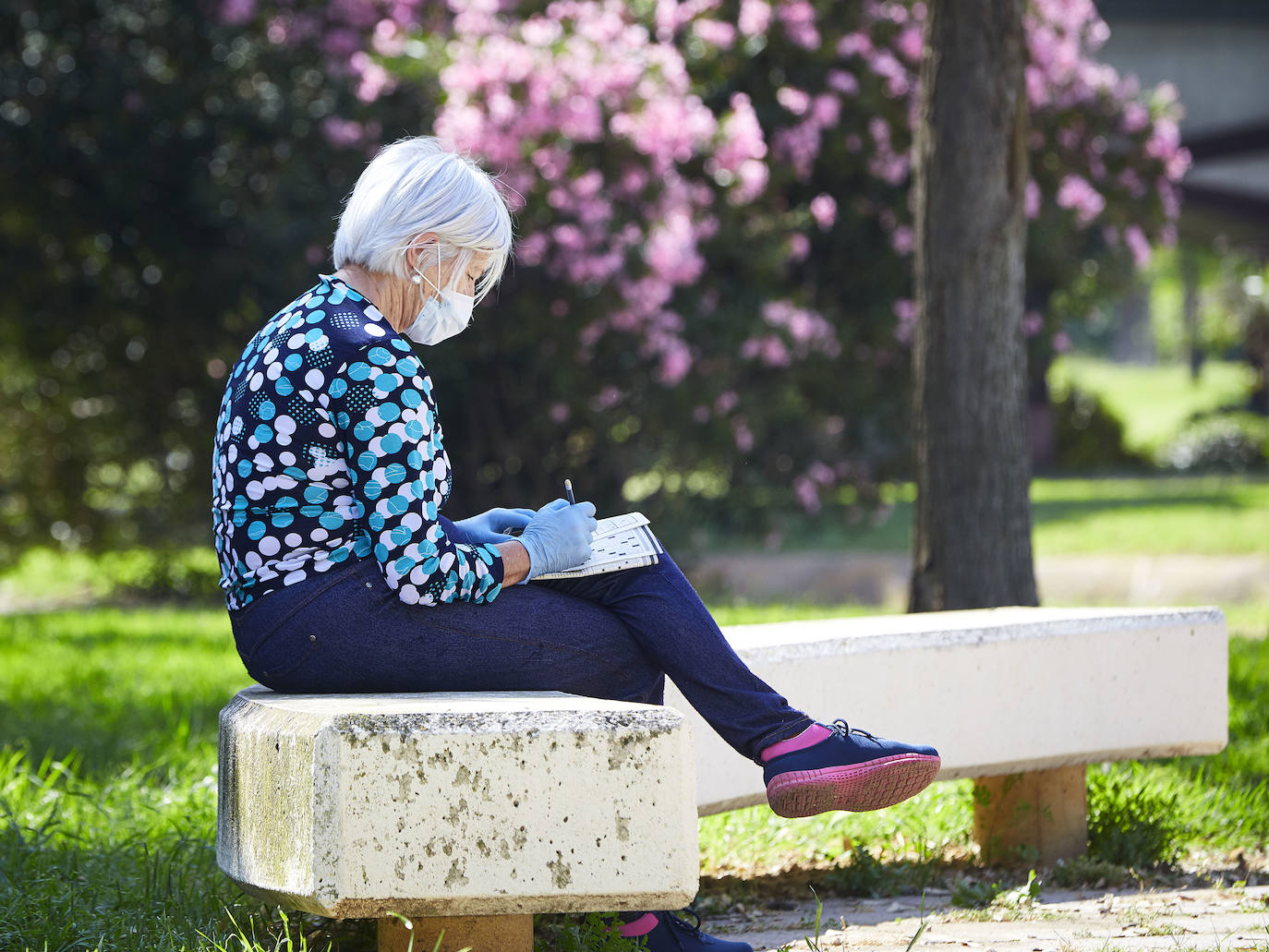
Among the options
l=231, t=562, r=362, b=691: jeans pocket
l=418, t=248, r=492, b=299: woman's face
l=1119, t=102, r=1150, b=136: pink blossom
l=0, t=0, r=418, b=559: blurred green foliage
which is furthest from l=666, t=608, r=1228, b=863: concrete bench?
l=1119, t=102, r=1150, b=136: pink blossom

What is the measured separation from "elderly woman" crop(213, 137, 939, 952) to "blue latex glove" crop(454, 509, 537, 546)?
0.26 ft

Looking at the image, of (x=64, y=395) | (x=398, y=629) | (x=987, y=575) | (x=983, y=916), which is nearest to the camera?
(x=398, y=629)

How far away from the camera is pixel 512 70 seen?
8.16 meters

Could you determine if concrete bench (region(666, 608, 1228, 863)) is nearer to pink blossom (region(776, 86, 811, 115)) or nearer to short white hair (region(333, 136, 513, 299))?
short white hair (region(333, 136, 513, 299))

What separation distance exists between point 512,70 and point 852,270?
2.78m

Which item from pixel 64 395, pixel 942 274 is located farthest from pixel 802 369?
pixel 64 395

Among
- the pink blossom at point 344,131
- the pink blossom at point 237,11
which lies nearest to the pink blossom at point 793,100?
the pink blossom at point 344,131

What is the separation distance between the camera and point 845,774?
9.06 feet

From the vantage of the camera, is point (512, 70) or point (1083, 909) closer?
point (1083, 909)

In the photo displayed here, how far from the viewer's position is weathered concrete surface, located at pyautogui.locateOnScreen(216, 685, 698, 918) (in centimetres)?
235

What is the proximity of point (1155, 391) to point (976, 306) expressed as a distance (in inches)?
1629

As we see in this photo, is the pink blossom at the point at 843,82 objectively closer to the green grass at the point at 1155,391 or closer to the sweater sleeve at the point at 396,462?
the sweater sleeve at the point at 396,462

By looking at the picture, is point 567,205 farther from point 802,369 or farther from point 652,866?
point 652,866

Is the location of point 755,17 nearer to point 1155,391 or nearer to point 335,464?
point 335,464
